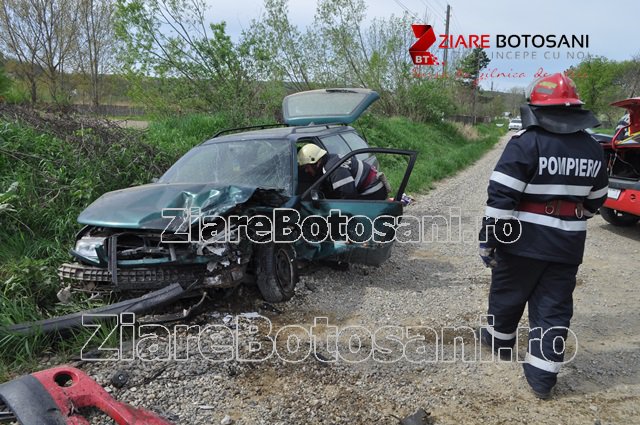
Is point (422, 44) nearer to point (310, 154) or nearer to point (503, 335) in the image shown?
point (310, 154)

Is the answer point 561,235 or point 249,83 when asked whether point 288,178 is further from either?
point 249,83

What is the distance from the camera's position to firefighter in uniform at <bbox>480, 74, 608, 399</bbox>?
2740 millimetres

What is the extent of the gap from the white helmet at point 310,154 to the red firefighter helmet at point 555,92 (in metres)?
2.12

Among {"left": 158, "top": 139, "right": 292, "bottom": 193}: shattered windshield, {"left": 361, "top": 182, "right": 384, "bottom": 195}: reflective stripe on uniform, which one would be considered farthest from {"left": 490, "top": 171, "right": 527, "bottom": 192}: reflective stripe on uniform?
{"left": 158, "top": 139, "right": 292, "bottom": 193}: shattered windshield

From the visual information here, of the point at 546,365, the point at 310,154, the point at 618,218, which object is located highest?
the point at 310,154

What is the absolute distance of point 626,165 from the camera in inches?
261

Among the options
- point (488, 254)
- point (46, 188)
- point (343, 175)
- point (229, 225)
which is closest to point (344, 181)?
point (343, 175)

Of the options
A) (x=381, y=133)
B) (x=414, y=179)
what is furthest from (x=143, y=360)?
(x=381, y=133)

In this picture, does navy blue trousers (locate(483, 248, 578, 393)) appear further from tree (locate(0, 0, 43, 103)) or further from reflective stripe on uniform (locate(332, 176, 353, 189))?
tree (locate(0, 0, 43, 103))

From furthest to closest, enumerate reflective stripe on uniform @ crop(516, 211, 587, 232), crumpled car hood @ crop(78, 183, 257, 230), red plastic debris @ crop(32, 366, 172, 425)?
crumpled car hood @ crop(78, 183, 257, 230), reflective stripe on uniform @ crop(516, 211, 587, 232), red plastic debris @ crop(32, 366, 172, 425)

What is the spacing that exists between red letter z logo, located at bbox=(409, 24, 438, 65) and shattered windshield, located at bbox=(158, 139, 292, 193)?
60.5 feet

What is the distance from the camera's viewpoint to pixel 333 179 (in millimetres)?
4602

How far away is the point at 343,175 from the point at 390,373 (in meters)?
2.06

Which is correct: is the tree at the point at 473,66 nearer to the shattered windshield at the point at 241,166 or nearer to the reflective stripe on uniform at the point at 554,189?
the shattered windshield at the point at 241,166
